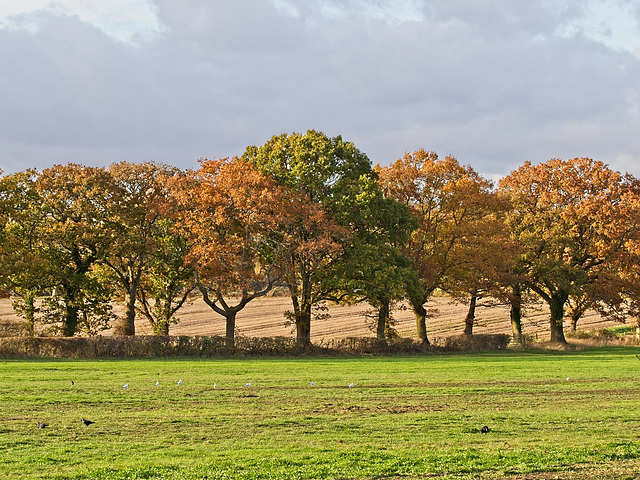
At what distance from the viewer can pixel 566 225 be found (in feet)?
191

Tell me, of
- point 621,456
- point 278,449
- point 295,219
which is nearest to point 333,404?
point 278,449

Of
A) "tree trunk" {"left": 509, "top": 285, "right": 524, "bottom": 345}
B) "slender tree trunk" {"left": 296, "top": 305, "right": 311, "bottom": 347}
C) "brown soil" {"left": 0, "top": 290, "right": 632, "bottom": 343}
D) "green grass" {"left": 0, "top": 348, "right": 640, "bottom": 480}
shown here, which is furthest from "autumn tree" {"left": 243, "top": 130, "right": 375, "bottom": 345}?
"green grass" {"left": 0, "top": 348, "right": 640, "bottom": 480}

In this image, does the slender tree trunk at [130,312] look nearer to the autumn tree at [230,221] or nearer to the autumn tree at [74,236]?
the autumn tree at [74,236]

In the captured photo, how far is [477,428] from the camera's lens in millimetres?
16031

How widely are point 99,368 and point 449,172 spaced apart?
3155 centimetres

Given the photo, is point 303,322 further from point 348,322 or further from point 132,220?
point 348,322

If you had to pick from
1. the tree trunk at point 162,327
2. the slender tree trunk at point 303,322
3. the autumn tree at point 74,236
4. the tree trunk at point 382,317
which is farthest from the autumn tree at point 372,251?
the autumn tree at point 74,236

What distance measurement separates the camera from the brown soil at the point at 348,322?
218 feet

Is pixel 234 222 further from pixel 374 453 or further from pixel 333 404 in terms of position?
pixel 374 453

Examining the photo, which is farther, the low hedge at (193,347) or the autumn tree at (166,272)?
the autumn tree at (166,272)

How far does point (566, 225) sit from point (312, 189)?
879 inches

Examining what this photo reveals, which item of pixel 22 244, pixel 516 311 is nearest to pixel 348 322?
pixel 516 311

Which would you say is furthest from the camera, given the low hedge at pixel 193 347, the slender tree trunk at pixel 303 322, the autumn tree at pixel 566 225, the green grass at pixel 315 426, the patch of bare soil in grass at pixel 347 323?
the patch of bare soil in grass at pixel 347 323

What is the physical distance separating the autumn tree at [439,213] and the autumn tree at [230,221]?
11473 millimetres
